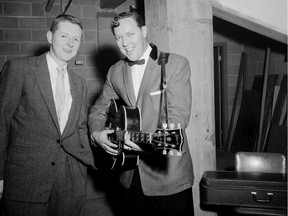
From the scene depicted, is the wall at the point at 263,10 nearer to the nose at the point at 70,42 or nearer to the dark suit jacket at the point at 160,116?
the dark suit jacket at the point at 160,116

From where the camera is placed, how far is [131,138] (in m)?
1.95

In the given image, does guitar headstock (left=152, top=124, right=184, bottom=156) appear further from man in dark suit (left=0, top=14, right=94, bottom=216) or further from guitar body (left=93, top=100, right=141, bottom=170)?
man in dark suit (left=0, top=14, right=94, bottom=216)

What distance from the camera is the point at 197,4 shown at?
2.73m

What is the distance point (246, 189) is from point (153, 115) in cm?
92

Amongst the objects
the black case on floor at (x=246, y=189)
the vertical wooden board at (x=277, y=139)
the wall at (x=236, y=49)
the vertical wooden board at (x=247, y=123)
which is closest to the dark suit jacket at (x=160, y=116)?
the black case on floor at (x=246, y=189)

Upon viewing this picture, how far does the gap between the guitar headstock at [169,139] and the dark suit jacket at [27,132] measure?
80 centimetres

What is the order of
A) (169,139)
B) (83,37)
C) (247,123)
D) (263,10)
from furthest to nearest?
(247,123)
(83,37)
(263,10)
(169,139)

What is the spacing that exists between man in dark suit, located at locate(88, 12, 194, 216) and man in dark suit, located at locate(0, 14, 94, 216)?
11.7 inches

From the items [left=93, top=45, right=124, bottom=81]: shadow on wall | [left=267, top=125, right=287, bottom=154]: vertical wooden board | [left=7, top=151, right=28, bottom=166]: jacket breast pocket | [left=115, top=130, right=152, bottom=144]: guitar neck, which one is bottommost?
[left=267, top=125, right=287, bottom=154]: vertical wooden board

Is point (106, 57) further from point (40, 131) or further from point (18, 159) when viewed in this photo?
point (18, 159)

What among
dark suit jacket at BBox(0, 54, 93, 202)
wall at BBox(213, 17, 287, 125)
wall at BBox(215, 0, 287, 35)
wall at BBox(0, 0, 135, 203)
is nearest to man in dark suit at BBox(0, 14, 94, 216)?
dark suit jacket at BBox(0, 54, 93, 202)

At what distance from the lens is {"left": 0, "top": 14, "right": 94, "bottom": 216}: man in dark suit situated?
2.12 meters

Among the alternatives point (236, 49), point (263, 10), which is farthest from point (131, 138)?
point (236, 49)

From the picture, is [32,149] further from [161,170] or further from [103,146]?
[161,170]
